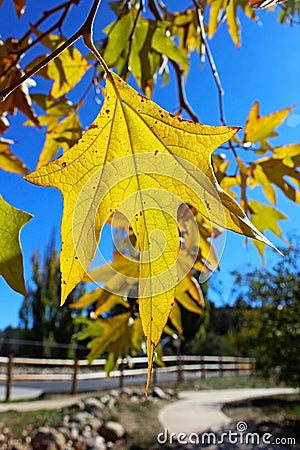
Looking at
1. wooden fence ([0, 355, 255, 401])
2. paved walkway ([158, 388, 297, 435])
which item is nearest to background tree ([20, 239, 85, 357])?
wooden fence ([0, 355, 255, 401])

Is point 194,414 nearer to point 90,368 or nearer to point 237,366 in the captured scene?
point 90,368

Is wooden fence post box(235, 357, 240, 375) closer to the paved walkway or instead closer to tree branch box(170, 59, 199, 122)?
the paved walkway

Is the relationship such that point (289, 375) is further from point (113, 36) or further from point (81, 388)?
point (113, 36)

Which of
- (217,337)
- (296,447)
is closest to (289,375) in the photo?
(296,447)

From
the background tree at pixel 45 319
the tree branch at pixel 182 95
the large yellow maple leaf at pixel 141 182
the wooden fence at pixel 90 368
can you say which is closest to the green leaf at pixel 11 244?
the large yellow maple leaf at pixel 141 182

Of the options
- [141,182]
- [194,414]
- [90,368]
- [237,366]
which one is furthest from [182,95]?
[237,366]

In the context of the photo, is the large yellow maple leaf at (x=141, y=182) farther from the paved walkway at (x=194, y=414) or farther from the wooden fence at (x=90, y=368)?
the wooden fence at (x=90, y=368)
